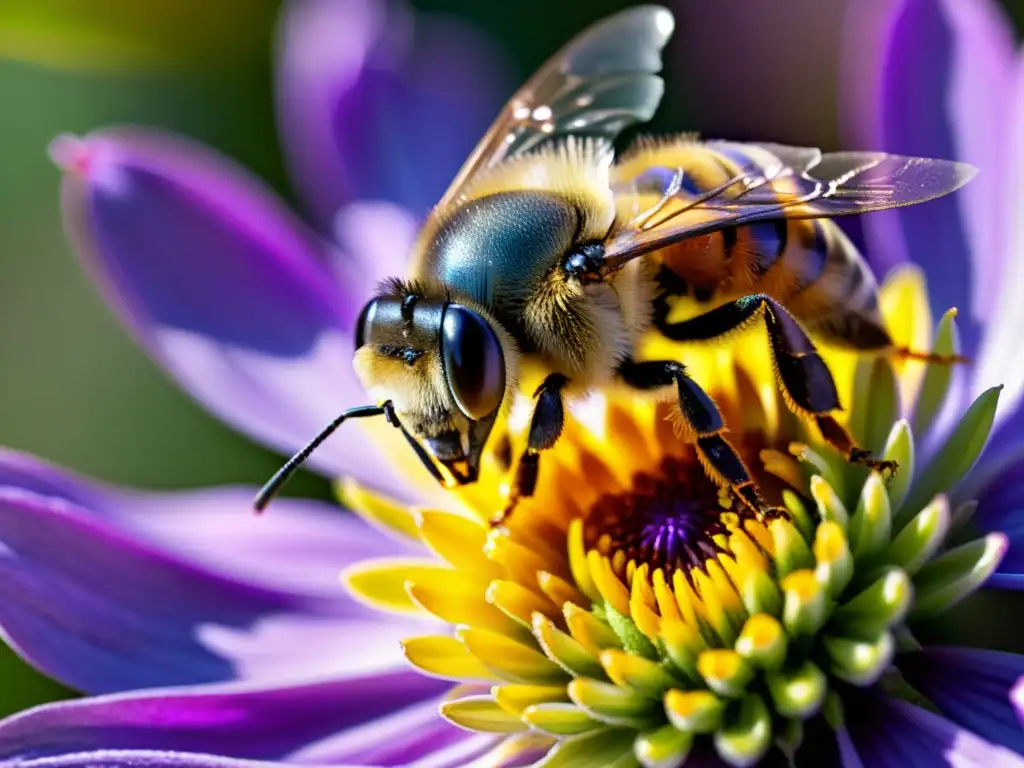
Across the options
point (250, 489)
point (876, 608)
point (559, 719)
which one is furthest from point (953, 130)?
point (250, 489)

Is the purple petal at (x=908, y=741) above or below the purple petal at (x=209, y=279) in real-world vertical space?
below

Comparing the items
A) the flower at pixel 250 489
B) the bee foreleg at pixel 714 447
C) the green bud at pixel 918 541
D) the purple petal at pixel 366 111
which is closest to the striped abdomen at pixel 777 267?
the bee foreleg at pixel 714 447

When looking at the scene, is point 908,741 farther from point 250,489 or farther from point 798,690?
point 250,489

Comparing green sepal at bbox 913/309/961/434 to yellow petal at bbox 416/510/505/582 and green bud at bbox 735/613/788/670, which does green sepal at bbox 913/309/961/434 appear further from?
yellow petal at bbox 416/510/505/582

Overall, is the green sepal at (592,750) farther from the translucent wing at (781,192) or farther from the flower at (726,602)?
the translucent wing at (781,192)

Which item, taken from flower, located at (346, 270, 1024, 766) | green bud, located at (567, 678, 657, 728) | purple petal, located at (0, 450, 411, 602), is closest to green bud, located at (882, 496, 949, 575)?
flower, located at (346, 270, 1024, 766)
